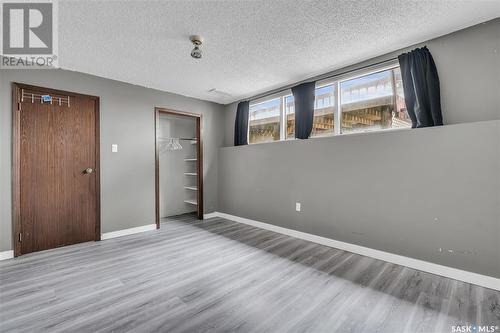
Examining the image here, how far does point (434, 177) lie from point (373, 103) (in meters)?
1.19

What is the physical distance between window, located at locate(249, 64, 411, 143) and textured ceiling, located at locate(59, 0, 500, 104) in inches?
12.1

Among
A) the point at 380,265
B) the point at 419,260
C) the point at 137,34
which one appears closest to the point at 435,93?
the point at 419,260

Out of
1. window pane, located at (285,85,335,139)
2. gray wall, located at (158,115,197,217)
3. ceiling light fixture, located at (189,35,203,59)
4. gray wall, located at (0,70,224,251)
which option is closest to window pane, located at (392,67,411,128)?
window pane, located at (285,85,335,139)

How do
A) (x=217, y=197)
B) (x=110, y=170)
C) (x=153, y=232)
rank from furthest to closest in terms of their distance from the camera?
1. (x=217, y=197)
2. (x=153, y=232)
3. (x=110, y=170)

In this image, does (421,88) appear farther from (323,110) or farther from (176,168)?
(176,168)

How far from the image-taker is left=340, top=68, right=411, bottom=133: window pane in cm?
282

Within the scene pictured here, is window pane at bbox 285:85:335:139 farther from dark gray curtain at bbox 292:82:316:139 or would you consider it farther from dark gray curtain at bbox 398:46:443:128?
dark gray curtain at bbox 398:46:443:128

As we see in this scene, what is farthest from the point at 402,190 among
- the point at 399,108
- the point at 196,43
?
the point at 196,43

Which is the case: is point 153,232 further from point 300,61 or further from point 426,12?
point 426,12

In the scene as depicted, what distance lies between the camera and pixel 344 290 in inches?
81.2

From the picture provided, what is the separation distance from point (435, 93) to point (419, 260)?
181 centimetres

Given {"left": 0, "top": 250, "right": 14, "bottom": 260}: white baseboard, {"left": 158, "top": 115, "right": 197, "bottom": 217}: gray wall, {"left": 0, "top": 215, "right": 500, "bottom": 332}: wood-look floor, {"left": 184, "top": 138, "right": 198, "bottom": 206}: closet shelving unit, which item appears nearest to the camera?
{"left": 0, "top": 215, "right": 500, "bottom": 332}: wood-look floor

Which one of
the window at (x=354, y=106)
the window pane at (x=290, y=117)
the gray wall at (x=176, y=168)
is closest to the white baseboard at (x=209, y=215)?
the gray wall at (x=176, y=168)

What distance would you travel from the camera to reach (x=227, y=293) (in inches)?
79.6
